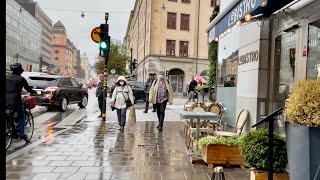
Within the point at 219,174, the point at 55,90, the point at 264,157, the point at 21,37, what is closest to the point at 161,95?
the point at 264,157

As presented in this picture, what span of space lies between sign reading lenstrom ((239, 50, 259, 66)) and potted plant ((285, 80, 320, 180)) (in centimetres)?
367

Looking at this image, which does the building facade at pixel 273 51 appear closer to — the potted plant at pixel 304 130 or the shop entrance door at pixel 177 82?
the potted plant at pixel 304 130

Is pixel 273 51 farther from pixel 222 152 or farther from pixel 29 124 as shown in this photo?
pixel 29 124

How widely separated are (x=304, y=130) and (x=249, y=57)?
4.45 metres

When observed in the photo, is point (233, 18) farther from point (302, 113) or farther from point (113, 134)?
point (113, 134)

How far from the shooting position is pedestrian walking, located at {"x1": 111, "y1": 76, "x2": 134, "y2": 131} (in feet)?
33.0

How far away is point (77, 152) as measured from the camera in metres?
6.91

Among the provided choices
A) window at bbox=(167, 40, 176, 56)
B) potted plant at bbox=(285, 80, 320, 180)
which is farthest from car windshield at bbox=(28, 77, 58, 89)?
window at bbox=(167, 40, 176, 56)

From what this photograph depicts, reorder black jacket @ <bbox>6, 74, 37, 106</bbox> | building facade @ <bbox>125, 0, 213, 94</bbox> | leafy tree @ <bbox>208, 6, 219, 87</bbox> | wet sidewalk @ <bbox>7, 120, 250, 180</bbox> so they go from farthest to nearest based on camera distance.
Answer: building facade @ <bbox>125, 0, 213, 94</bbox> < leafy tree @ <bbox>208, 6, 219, 87</bbox> < black jacket @ <bbox>6, 74, 37, 106</bbox> < wet sidewalk @ <bbox>7, 120, 250, 180</bbox>

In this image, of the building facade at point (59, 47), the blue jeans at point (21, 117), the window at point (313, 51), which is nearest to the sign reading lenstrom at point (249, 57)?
the window at point (313, 51)

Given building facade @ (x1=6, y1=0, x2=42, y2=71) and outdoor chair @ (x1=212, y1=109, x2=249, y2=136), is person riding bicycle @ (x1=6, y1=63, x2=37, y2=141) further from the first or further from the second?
building facade @ (x1=6, y1=0, x2=42, y2=71)

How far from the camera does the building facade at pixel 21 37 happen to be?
68812mm

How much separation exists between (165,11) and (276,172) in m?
37.7
